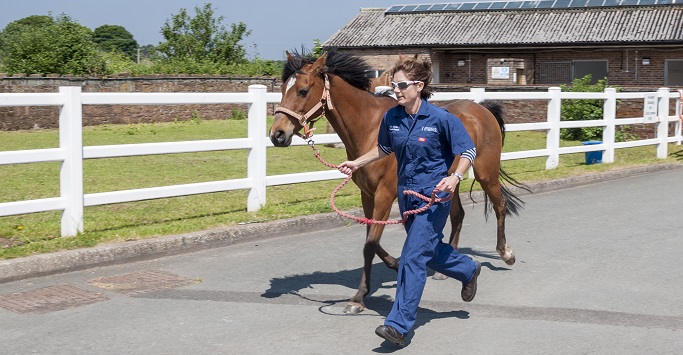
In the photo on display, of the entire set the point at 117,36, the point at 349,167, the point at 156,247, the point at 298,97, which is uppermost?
the point at 117,36

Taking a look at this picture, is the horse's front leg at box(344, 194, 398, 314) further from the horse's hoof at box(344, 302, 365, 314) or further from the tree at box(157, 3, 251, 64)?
the tree at box(157, 3, 251, 64)

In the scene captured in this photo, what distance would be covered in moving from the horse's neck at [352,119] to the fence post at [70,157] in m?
3.10

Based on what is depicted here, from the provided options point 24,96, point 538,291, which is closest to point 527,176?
point 538,291

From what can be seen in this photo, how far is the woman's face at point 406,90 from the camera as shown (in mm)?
6023

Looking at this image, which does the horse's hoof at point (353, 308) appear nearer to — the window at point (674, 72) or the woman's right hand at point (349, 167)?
the woman's right hand at point (349, 167)

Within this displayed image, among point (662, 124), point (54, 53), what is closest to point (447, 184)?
point (662, 124)

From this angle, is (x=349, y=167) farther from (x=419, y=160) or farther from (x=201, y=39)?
(x=201, y=39)

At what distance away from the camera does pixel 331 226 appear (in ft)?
35.6

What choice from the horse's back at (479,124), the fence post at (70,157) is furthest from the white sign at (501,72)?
the fence post at (70,157)

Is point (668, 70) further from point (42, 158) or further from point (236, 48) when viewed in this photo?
point (42, 158)

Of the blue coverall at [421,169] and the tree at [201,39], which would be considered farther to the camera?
the tree at [201,39]

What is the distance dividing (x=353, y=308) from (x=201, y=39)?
46938 millimetres

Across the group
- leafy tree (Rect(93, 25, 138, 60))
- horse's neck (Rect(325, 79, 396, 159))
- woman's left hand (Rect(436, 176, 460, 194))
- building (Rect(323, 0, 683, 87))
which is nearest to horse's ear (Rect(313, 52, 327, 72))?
horse's neck (Rect(325, 79, 396, 159))

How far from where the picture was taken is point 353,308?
668 centimetres
